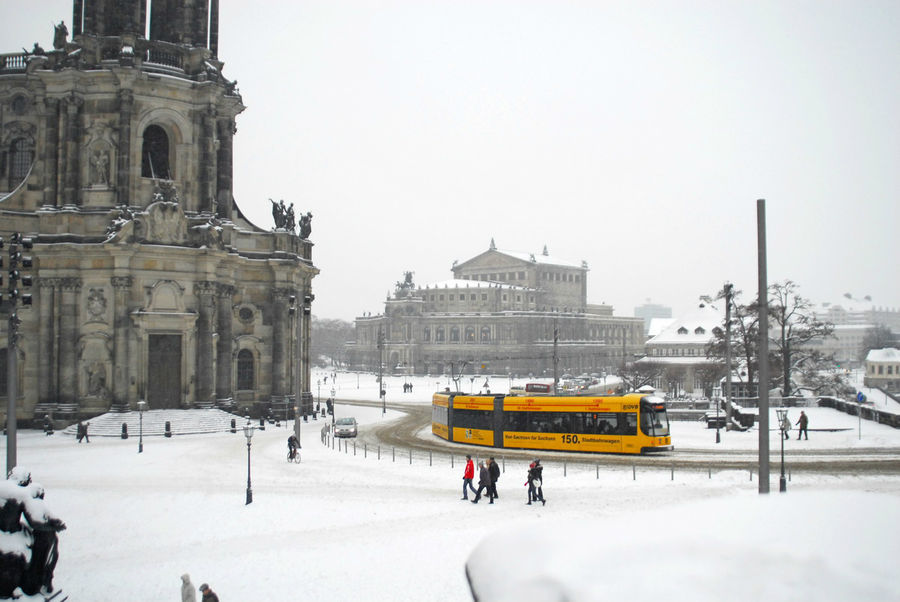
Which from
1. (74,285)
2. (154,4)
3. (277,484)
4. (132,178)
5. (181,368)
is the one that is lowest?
(277,484)

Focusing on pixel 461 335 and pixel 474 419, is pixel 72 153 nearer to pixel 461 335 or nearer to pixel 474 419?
pixel 474 419

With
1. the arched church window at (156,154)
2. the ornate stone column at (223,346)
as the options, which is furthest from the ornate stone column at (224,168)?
the ornate stone column at (223,346)

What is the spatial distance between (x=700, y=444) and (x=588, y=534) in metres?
39.3

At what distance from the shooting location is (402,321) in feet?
523

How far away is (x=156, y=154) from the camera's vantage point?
54.2 meters

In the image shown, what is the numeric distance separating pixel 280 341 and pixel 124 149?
16.3m

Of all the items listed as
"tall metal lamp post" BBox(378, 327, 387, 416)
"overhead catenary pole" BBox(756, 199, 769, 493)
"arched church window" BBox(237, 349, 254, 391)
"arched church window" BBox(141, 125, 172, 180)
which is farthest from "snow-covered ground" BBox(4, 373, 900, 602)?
"arched church window" BBox(141, 125, 172, 180)

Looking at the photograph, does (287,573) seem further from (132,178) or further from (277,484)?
(132,178)

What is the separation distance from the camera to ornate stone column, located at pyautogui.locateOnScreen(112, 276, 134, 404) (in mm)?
49875

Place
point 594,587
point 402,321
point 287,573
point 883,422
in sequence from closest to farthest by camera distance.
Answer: point 594,587
point 287,573
point 883,422
point 402,321

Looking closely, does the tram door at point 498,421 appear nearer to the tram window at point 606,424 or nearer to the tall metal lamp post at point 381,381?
the tram window at point 606,424

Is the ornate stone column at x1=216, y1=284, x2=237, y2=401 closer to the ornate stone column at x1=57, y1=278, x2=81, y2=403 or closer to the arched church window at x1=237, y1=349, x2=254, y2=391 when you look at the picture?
the arched church window at x1=237, y1=349, x2=254, y2=391

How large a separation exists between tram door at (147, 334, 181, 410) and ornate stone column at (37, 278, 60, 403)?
218 inches

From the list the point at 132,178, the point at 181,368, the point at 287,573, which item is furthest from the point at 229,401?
the point at 287,573
